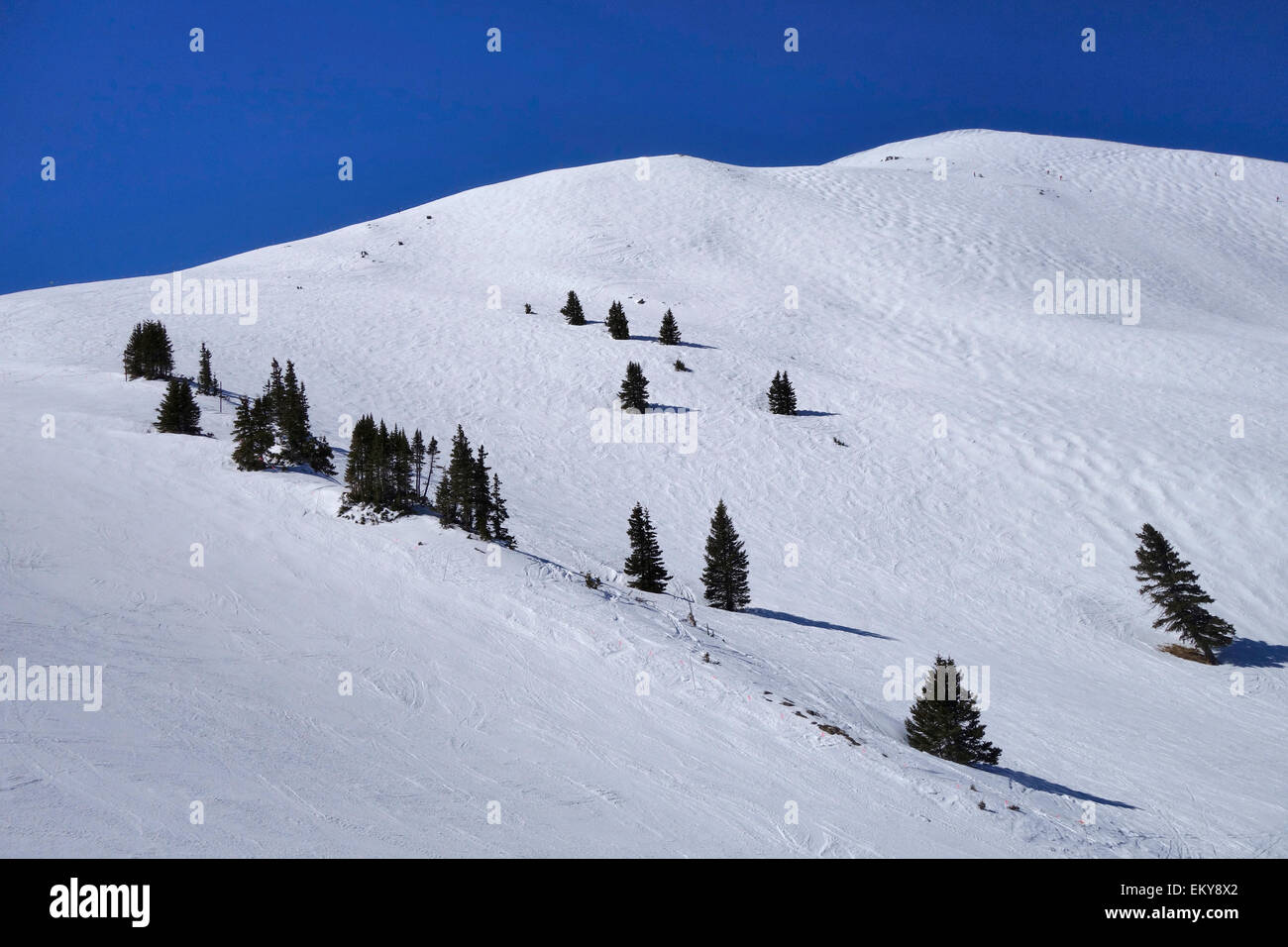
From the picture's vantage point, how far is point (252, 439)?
21.3 m

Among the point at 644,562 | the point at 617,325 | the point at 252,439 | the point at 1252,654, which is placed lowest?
the point at 1252,654

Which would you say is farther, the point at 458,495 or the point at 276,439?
the point at 276,439

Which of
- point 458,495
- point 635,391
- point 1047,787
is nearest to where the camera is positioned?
point 1047,787

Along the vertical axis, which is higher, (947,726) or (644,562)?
(644,562)

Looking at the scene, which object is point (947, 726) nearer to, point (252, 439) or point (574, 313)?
point (252, 439)

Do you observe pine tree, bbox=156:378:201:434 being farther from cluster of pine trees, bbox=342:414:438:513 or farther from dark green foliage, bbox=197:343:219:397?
cluster of pine trees, bbox=342:414:438:513

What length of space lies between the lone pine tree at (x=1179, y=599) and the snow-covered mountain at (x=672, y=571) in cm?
111

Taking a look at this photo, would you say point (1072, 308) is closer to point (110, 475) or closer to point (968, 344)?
point (968, 344)

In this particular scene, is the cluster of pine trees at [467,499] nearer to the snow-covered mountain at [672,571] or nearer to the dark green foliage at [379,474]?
the dark green foliage at [379,474]

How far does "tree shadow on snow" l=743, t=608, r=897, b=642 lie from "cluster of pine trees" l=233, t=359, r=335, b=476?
14205 millimetres

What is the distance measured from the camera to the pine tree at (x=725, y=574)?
19.8 metres

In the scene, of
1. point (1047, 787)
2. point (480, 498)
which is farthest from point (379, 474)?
point (1047, 787)

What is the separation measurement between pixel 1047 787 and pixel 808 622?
803cm

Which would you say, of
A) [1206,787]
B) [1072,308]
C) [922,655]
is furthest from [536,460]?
[1072,308]
